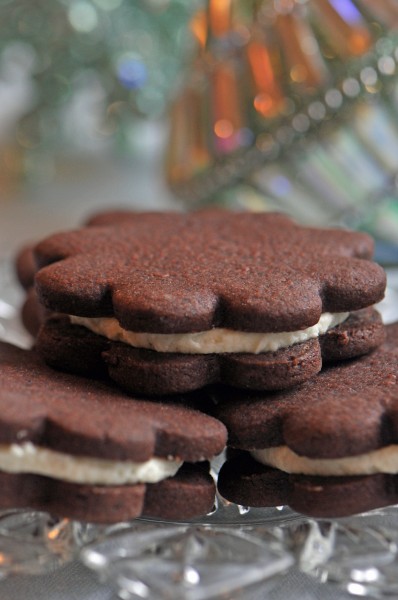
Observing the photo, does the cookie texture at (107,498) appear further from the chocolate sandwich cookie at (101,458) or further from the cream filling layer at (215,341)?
the cream filling layer at (215,341)

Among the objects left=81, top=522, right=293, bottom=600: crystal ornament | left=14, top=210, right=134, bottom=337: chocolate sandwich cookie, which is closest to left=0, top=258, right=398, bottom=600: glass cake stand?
left=81, top=522, right=293, bottom=600: crystal ornament

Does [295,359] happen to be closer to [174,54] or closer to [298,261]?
[298,261]

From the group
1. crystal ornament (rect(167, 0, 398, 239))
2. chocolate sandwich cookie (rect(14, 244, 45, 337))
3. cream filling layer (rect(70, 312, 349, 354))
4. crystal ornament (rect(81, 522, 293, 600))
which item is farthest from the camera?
crystal ornament (rect(167, 0, 398, 239))

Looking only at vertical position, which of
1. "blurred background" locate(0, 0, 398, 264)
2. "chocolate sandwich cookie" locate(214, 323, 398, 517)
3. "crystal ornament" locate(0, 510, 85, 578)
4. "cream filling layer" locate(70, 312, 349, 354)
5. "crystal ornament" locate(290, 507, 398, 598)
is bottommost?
"crystal ornament" locate(0, 510, 85, 578)

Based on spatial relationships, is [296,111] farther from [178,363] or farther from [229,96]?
[178,363]

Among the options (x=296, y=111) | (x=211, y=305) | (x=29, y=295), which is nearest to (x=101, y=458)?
(x=211, y=305)

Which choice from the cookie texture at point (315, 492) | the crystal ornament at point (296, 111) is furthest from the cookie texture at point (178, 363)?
the crystal ornament at point (296, 111)

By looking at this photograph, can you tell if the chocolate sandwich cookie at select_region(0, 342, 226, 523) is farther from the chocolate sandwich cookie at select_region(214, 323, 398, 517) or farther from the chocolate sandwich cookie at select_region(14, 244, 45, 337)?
the chocolate sandwich cookie at select_region(14, 244, 45, 337)

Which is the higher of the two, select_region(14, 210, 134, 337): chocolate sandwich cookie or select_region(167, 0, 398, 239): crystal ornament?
select_region(167, 0, 398, 239): crystal ornament
